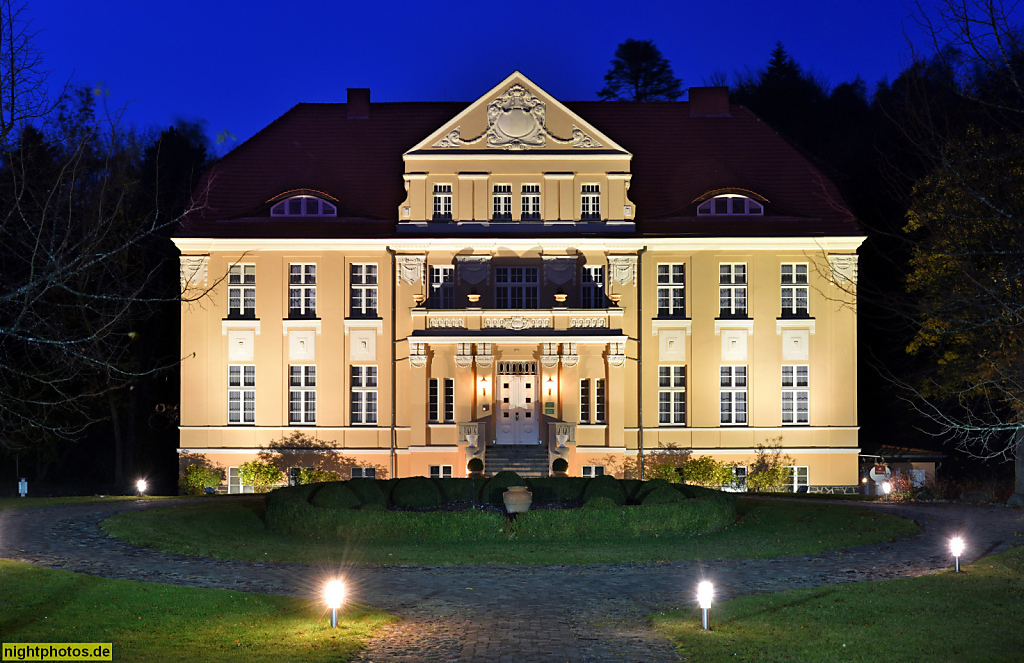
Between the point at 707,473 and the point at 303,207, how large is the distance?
1922 cm

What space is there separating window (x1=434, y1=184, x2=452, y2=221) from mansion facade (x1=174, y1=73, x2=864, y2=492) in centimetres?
6

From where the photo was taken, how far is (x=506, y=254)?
40375 mm

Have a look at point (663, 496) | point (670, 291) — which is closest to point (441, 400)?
point (670, 291)

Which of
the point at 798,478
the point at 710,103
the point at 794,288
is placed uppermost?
the point at 710,103

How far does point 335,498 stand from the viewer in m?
25.1

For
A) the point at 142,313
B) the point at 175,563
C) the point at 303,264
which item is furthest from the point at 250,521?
the point at 142,313

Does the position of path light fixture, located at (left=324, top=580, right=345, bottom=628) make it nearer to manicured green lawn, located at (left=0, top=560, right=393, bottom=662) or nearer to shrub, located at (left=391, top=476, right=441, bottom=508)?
manicured green lawn, located at (left=0, top=560, right=393, bottom=662)

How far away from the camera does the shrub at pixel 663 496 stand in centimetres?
2542

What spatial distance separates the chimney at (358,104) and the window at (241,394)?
12.5 m

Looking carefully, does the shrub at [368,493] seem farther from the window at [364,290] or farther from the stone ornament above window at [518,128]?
the stone ornament above window at [518,128]

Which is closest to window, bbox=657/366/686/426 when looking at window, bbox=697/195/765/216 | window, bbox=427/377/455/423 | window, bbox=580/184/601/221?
window, bbox=697/195/765/216

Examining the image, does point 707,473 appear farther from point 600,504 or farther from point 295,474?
point 600,504

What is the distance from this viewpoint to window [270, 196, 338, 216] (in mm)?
40594

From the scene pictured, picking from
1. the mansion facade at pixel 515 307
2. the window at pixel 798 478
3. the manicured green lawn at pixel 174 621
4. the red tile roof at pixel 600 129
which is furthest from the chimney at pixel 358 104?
the manicured green lawn at pixel 174 621
